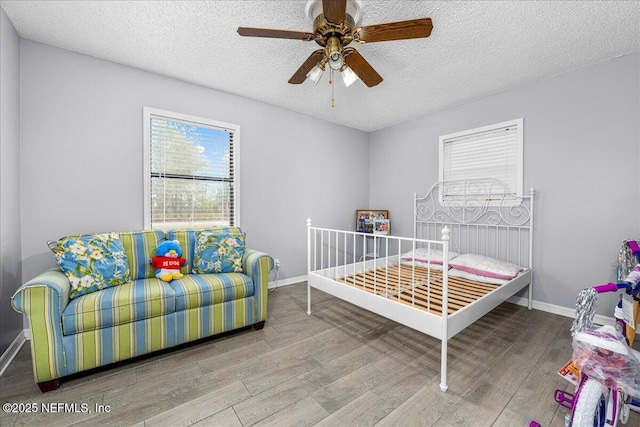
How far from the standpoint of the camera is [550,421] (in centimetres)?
140

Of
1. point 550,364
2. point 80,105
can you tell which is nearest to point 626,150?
point 550,364

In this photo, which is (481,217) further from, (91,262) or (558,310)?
(91,262)

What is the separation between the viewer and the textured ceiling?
1843 millimetres

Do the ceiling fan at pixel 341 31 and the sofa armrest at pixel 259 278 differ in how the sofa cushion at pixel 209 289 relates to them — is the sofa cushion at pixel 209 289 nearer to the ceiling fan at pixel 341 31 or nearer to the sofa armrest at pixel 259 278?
the sofa armrest at pixel 259 278

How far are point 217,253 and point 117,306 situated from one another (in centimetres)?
85

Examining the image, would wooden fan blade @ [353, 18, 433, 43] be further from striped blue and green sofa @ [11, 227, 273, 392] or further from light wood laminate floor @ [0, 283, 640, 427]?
light wood laminate floor @ [0, 283, 640, 427]

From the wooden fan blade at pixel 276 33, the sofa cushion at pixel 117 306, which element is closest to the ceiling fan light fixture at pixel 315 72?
the wooden fan blade at pixel 276 33

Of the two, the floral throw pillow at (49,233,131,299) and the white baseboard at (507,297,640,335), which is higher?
the floral throw pillow at (49,233,131,299)

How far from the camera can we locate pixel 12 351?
1982 millimetres

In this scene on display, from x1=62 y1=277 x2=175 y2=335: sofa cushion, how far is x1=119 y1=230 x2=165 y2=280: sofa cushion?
9.5 inches

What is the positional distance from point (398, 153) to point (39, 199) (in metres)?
4.25

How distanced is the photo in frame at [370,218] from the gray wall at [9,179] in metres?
3.88

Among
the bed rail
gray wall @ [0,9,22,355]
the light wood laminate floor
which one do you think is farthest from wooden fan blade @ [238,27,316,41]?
the light wood laminate floor

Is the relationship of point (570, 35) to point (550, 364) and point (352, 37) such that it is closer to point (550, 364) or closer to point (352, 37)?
point (352, 37)
